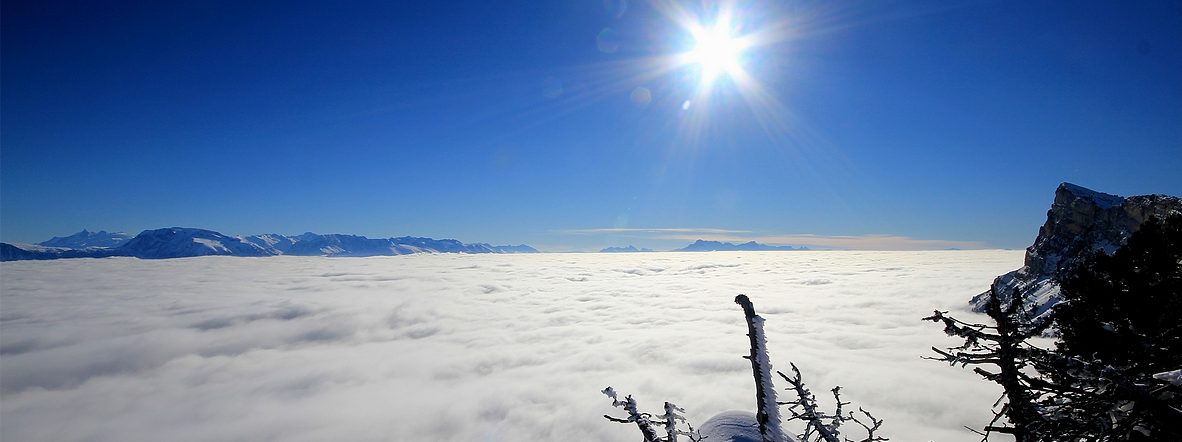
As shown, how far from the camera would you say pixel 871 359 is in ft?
93.4

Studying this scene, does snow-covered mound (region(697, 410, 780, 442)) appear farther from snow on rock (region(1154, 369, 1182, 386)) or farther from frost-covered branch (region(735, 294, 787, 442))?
frost-covered branch (region(735, 294, 787, 442))

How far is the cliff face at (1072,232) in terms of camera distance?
20766 mm

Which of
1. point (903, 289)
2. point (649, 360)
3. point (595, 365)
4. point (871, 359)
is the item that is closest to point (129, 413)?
point (595, 365)

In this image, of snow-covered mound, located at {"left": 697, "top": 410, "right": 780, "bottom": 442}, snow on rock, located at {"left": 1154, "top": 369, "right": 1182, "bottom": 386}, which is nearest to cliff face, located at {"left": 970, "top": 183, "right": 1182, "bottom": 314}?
snow-covered mound, located at {"left": 697, "top": 410, "right": 780, "bottom": 442}

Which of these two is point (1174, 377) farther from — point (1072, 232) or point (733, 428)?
point (1072, 232)

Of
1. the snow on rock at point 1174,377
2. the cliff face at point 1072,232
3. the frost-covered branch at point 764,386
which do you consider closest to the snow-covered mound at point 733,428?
the snow on rock at point 1174,377

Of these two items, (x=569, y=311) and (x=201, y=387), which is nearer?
(x=201, y=387)

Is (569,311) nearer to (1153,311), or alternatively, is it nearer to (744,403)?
(744,403)

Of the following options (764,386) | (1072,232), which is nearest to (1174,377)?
(764,386)

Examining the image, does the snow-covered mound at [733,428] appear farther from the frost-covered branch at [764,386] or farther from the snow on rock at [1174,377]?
the frost-covered branch at [764,386]

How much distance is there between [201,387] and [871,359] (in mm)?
47257

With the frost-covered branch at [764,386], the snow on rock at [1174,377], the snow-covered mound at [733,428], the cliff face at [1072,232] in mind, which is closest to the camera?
the frost-covered branch at [764,386]

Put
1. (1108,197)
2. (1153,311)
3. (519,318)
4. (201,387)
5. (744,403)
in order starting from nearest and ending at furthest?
(1153,311) < (1108,197) < (744,403) < (201,387) < (519,318)

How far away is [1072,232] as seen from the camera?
24203 mm
